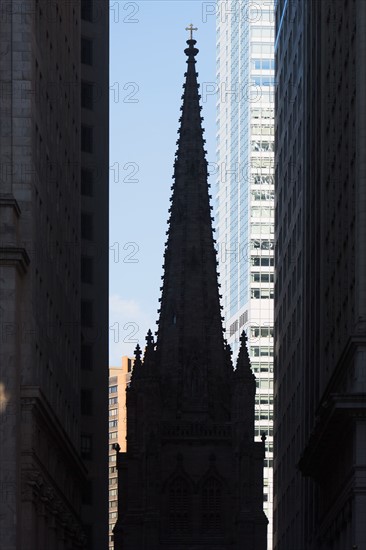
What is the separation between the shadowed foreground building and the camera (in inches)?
6703

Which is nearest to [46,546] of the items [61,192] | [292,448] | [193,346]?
[61,192]

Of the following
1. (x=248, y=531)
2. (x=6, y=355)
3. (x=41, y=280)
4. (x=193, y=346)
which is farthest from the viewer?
(x=193, y=346)

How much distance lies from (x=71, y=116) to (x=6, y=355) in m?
33.3

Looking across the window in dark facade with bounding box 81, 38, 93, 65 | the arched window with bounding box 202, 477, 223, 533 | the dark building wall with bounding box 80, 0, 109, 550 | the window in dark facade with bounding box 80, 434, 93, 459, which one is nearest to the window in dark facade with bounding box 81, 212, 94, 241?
the dark building wall with bounding box 80, 0, 109, 550

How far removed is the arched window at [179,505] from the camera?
17225 cm

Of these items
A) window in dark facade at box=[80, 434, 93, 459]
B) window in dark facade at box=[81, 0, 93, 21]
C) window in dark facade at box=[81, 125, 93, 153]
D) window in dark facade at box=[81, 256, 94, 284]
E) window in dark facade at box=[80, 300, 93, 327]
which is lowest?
window in dark facade at box=[80, 434, 93, 459]

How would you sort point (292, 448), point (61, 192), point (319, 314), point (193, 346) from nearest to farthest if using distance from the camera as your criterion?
1. point (61, 192)
2. point (319, 314)
3. point (292, 448)
4. point (193, 346)

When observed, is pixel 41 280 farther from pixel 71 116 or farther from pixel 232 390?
pixel 232 390

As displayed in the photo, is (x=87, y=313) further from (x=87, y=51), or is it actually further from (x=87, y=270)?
(x=87, y=51)

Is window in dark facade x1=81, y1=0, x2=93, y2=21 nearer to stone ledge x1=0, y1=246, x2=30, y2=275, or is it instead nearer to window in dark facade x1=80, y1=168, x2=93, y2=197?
window in dark facade x1=80, y1=168, x2=93, y2=197

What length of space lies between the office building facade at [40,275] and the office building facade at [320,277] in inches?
480

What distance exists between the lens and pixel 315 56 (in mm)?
115812

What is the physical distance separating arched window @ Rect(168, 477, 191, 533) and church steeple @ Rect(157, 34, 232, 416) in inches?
298

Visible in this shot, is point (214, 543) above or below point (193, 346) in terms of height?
below
